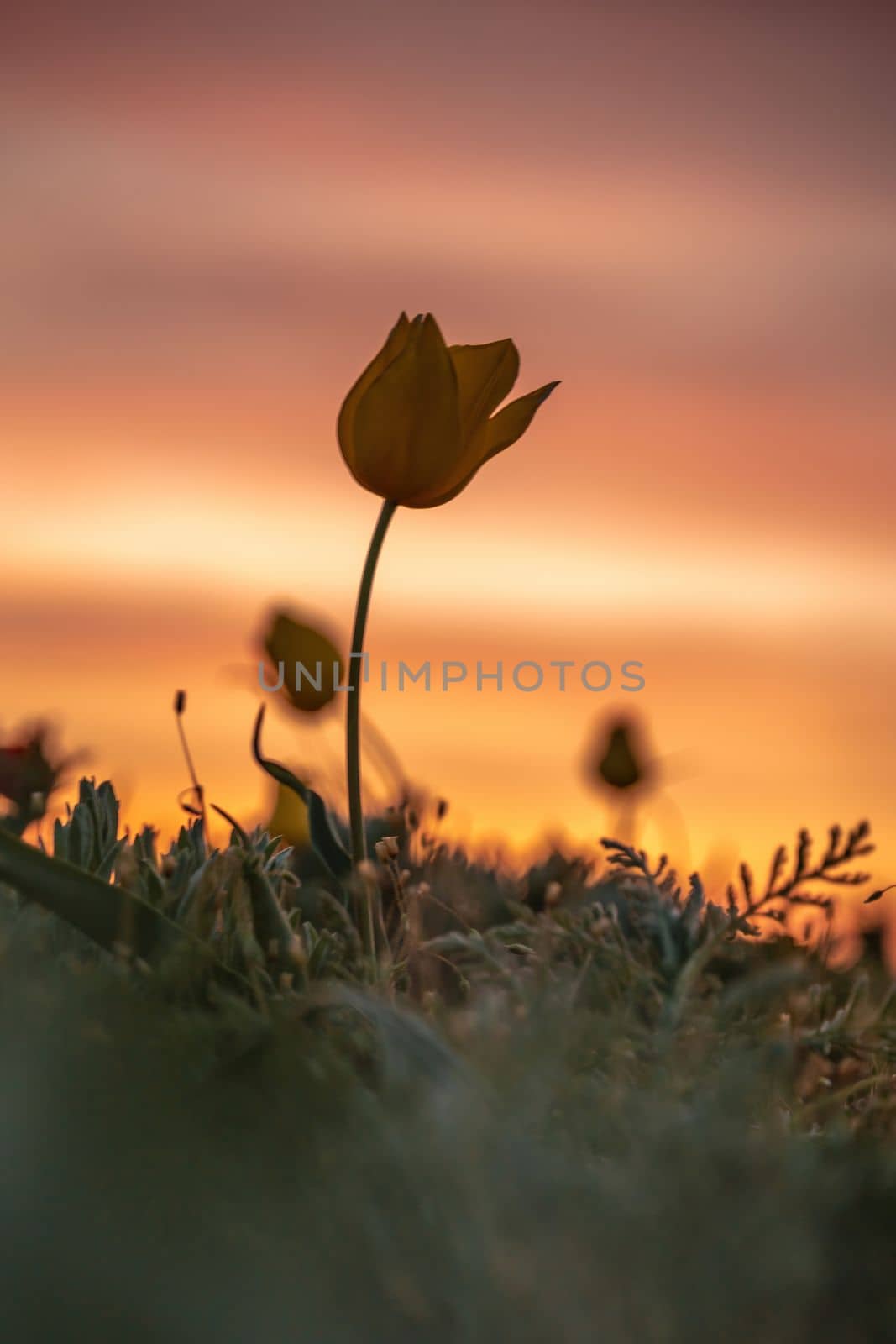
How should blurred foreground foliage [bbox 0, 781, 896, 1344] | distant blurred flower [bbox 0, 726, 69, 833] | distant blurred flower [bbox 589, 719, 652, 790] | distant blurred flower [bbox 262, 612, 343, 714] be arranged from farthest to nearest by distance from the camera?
distant blurred flower [bbox 589, 719, 652, 790]
distant blurred flower [bbox 262, 612, 343, 714]
distant blurred flower [bbox 0, 726, 69, 833]
blurred foreground foliage [bbox 0, 781, 896, 1344]

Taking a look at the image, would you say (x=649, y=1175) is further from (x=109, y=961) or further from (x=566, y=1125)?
(x=109, y=961)

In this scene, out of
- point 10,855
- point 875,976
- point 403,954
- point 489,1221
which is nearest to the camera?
point 489,1221

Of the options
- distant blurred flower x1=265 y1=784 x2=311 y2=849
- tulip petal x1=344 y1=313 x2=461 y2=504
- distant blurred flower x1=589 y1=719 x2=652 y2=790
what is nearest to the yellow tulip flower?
tulip petal x1=344 y1=313 x2=461 y2=504

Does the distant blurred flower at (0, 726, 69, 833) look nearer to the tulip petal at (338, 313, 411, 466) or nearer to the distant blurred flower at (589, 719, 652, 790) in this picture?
the tulip petal at (338, 313, 411, 466)

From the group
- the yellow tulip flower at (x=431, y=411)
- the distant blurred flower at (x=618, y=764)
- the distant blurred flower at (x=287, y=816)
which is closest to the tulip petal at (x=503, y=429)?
the yellow tulip flower at (x=431, y=411)

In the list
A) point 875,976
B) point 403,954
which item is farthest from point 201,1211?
point 875,976

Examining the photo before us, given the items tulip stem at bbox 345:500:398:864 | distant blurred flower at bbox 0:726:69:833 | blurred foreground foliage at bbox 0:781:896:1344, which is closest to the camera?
blurred foreground foliage at bbox 0:781:896:1344

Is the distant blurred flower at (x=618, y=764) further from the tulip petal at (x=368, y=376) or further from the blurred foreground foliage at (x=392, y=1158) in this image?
the blurred foreground foliage at (x=392, y=1158)
